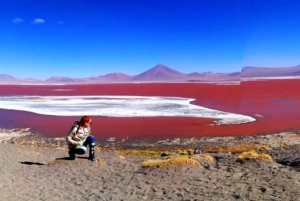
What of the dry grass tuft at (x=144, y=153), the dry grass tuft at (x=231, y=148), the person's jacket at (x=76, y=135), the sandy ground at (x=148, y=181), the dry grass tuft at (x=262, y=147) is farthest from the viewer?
the dry grass tuft at (x=231, y=148)

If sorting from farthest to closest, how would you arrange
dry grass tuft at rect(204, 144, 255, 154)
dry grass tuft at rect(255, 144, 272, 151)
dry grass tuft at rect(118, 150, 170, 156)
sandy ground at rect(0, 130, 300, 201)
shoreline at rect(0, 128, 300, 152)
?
shoreline at rect(0, 128, 300, 152) < dry grass tuft at rect(204, 144, 255, 154) < dry grass tuft at rect(118, 150, 170, 156) < dry grass tuft at rect(255, 144, 272, 151) < sandy ground at rect(0, 130, 300, 201)

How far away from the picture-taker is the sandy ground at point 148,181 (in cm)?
590

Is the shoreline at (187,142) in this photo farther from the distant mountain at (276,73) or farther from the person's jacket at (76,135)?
the distant mountain at (276,73)

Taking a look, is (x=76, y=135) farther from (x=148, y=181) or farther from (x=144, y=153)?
(x=144, y=153)

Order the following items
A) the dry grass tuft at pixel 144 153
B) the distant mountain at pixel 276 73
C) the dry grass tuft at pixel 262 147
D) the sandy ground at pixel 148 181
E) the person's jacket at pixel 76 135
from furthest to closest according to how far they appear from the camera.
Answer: the distant mountain at pixel 276 73
the dry grass tuft at pixel 144 153
the dry grass tuft at pixel 262 147
the person's jacket at pixel 76 135
the sandy ground at pixel 148 181

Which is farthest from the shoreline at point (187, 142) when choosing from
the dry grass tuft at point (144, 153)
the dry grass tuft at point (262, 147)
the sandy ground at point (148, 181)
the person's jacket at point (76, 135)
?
the person's jacket at point (76, 135)

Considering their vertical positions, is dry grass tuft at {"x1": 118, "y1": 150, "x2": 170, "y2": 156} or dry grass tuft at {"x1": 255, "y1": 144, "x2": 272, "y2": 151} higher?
dry grass tuft at {"x1": 255, "y1": 144, "x2": 272, "y2": 151}

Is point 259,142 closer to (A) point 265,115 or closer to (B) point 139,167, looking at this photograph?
(B) point 139,167

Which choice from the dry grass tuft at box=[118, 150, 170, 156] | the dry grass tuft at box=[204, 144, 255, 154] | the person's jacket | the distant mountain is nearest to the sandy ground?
the person's jacket

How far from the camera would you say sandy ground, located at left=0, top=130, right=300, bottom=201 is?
19.4ft

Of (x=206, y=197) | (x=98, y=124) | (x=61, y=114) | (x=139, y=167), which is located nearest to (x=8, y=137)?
(x=98, y=124)

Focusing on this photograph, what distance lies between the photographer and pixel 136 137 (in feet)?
53.3

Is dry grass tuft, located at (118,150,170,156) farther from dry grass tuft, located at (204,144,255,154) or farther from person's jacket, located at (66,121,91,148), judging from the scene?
person's jacket, located at (66,121,91,148)

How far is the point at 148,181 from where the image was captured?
273 inches
